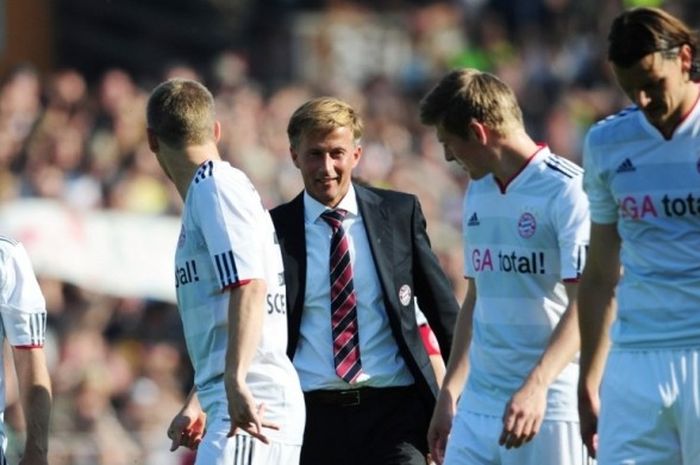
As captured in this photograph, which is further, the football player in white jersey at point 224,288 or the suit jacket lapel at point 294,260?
the suit jacket lapel at point 294,260

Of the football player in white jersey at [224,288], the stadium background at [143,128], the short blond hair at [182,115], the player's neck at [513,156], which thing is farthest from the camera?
the stadium background at [143,128]

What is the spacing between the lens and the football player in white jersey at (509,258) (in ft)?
26.1

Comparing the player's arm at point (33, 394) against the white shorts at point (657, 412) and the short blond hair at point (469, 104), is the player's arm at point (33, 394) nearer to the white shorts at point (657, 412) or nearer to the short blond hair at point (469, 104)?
the short blond hair at point (469, 104)

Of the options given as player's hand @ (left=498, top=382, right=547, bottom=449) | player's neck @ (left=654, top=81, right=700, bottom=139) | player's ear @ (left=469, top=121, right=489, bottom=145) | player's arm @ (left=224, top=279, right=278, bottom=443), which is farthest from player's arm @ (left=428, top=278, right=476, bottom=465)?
player's neck @ (left=654, top=81, right=700, bottom=139)

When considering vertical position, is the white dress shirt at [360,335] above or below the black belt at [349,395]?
above

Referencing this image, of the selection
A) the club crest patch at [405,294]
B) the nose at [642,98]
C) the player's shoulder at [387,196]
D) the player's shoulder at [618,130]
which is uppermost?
the nose at [642,98]

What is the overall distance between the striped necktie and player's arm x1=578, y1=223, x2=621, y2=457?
1.64 m

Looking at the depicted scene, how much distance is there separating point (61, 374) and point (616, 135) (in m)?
10.0

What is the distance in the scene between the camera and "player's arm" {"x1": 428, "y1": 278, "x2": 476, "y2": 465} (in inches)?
328

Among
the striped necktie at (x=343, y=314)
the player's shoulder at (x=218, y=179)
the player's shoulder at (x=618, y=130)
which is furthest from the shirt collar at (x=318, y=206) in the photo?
the player's shoulder at (x=618, y=130)

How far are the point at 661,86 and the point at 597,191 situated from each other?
0.49 metres

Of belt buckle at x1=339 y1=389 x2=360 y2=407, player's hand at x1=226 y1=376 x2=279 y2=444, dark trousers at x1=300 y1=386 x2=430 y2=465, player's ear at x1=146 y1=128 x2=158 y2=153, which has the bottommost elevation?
dark trousers at x1=300 y1=386 x2=430 y2=465

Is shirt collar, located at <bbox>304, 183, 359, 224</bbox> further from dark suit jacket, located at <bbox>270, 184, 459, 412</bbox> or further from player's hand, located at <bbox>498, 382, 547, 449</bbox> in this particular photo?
player's hand, located at <bbox>498, 382, 547, 449</bbox>

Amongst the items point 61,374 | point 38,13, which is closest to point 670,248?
point 61,374
